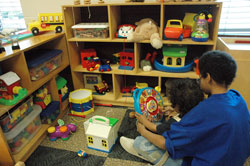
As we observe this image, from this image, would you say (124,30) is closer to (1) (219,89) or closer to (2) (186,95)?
(2) (186,95)

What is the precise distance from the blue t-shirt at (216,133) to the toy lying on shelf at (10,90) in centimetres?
117

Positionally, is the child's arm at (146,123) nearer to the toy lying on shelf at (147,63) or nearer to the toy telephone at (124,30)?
the toy lying on shelf at (147,63)

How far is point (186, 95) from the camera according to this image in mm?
1375

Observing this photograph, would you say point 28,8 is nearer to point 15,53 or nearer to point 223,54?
point 15,53

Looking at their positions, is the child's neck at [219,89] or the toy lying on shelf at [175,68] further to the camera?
the toy lying on shelf at [175,68]

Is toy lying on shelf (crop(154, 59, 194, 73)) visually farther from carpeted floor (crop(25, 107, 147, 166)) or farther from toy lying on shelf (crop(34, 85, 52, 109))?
toy lying on shelf (crop(34, 85, 52, 109))

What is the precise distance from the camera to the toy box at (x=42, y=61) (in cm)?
179

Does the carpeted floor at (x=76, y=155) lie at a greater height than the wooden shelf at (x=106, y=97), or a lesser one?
lesser

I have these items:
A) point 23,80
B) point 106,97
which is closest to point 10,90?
point 23,80

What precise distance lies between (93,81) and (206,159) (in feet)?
5.54

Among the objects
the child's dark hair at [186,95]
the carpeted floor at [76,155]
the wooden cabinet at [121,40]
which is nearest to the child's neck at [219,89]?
the child's dark hair at [186,95]

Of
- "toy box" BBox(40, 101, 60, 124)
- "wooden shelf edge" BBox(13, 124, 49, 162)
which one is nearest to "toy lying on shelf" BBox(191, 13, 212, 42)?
"toy box" BBox(40, 101, 60, 124)

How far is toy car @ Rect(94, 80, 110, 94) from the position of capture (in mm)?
2352

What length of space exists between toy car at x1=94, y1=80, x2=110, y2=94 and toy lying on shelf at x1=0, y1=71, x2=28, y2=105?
0.91 meters
